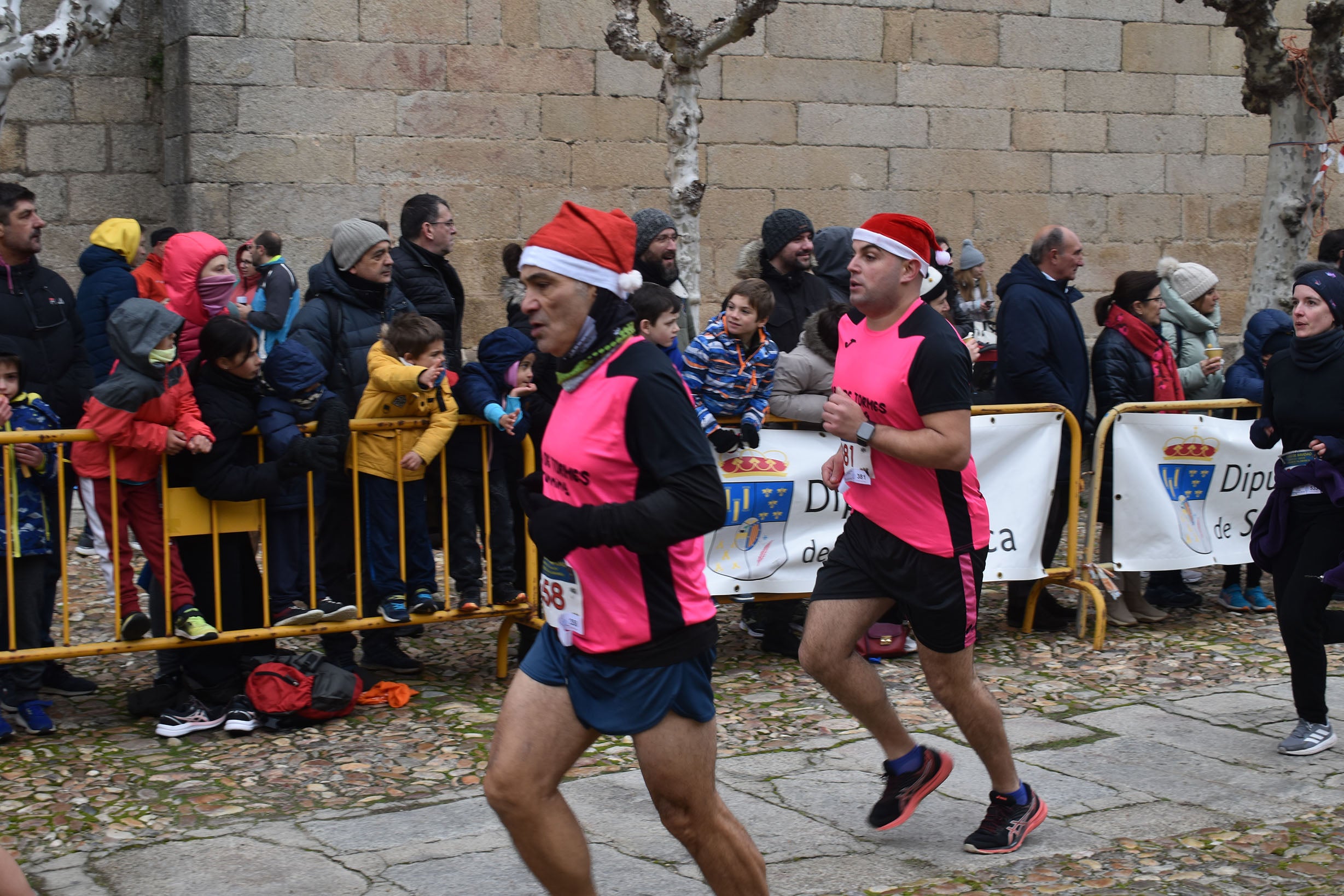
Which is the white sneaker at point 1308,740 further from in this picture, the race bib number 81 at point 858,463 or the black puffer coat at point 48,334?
the black puffer coat at point 48,334

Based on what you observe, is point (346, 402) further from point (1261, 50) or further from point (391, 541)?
point (1261, 50)

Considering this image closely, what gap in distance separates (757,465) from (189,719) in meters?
2.78

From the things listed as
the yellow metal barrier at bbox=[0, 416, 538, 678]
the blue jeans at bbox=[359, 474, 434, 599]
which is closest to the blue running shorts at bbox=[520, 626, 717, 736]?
the yellow metal barrier at bbox=[0, 416, 538, 678]

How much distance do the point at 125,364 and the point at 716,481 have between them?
3046 mm

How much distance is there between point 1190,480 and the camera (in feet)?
25.7

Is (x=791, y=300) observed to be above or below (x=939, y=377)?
above

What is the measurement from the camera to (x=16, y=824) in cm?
464

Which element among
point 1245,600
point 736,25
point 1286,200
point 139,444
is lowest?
point 1245,600

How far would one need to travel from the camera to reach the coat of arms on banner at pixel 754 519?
684 cm

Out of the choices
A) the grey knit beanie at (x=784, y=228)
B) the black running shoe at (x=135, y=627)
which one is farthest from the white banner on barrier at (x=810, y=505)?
the black running shoe at (x=135, y=627)

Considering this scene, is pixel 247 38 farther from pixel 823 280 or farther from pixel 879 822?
pixel 879 822

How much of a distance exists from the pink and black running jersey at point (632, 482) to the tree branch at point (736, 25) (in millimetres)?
6586

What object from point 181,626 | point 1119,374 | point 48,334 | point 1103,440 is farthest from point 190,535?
point 1119,374

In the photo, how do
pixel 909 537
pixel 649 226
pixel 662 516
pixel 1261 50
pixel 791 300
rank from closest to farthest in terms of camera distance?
pixel 662 516
pixel 909 537
pixel 649 226
pixel 791 300
pixel 1261 50
